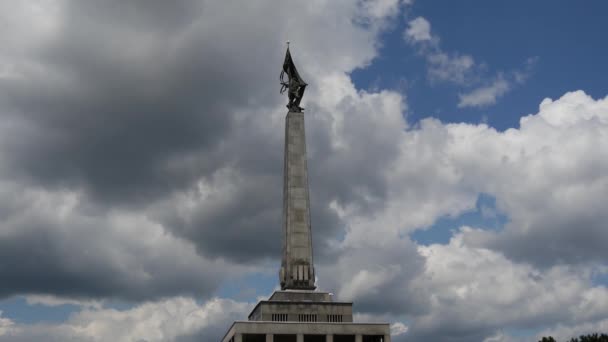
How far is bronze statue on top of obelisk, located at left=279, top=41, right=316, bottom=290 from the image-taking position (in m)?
70.2

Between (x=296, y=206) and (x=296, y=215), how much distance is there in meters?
1.03

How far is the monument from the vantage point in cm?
6362

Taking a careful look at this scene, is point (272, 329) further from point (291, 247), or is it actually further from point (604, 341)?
point (604, 341)

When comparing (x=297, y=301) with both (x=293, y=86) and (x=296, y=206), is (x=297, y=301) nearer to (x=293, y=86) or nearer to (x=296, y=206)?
(x=296, y=206)

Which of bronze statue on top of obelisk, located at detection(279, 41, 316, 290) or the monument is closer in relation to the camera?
the monument

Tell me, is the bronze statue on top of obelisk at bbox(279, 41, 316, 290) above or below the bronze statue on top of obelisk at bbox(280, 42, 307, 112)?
below

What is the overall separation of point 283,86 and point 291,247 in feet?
69.6

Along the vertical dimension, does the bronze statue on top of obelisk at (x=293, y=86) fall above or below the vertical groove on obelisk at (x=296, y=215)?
above

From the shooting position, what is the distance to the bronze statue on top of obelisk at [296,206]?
230 feet

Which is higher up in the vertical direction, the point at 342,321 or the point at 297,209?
the point at 297,209

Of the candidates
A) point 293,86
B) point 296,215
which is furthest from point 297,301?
point 293,86

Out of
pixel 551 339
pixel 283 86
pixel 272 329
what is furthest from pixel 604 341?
pixel 283 86

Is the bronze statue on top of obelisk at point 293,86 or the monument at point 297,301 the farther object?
the bronze statue on top of obelisk at point 293,86

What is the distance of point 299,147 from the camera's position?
76562mm
